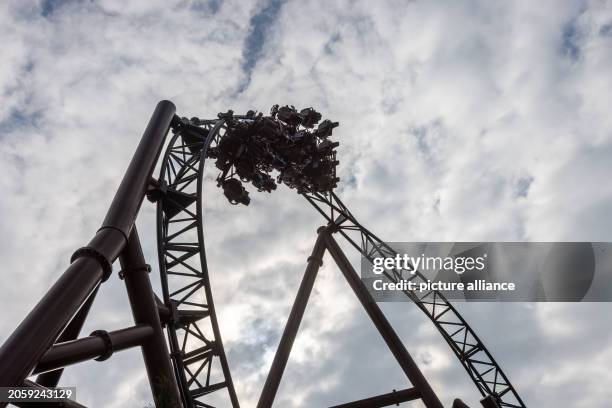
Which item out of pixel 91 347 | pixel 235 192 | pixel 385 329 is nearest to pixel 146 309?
pixel 91 347

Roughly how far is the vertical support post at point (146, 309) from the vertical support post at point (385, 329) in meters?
6.12

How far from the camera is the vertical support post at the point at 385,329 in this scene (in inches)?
461

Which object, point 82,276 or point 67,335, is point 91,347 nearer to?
point 82,276

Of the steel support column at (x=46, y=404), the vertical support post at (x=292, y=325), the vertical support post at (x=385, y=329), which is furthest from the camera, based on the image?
the vertical support post at (x=385, y=329)

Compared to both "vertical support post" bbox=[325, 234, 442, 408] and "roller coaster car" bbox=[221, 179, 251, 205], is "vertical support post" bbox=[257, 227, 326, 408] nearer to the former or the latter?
"vertical support post" bbox=[325, 234, 442, 408]

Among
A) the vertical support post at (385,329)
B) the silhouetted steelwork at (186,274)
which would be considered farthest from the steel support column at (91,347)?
the vertical support post at (385,329)

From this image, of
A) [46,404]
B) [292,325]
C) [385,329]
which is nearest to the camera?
[46,404]

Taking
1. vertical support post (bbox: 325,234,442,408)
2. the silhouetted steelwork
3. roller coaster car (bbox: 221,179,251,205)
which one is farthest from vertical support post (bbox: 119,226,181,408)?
vertical support post (bbox: 325,234,442,408)

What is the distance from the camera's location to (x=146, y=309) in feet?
27.6

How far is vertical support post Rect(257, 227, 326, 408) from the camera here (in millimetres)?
11503

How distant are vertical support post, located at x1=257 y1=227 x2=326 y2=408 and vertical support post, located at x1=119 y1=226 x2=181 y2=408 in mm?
3868

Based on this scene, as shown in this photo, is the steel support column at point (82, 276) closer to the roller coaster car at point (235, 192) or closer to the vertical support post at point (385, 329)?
the roller coaster car at point (235, 192)

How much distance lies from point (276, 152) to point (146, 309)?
6808 mm

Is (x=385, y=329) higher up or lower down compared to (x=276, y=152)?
lower down
